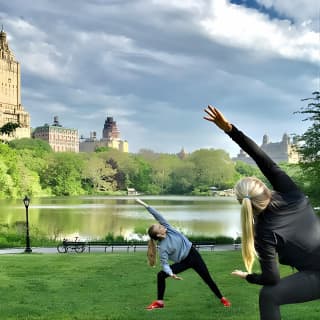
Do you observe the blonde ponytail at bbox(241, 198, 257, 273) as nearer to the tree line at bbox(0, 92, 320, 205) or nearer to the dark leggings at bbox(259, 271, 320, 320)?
the dark leggings at bbox(259, 271, 320, 320)

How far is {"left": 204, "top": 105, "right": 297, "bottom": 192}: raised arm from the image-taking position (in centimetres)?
395

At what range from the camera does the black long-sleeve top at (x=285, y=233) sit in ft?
12.3

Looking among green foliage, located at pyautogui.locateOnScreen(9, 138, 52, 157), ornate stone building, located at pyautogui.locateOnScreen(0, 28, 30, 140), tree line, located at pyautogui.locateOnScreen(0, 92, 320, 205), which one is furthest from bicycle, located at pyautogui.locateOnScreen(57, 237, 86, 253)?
ornate stone building, located at pyautogui.locateOnScreen(0, 28, 30, 140)

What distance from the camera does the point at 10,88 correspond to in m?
163

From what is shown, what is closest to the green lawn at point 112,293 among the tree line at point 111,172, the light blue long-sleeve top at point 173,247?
the light blue long-sleeve top at point 173,247

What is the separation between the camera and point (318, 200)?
21656mm

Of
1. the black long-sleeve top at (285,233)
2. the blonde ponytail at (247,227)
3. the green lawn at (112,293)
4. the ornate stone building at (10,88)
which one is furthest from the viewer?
the ornate stone building at (10,88)

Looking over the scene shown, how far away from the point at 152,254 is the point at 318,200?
51.0 ft

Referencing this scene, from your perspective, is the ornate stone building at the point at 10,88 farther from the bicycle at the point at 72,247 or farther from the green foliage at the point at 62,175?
the bicycle at the point at 72,247

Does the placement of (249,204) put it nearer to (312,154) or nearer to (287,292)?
(287,292)

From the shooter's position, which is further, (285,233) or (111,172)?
(111,172)

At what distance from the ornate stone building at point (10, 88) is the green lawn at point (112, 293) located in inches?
5668

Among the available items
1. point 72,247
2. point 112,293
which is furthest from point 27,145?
point 112,293

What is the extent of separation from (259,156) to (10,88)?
547ft
